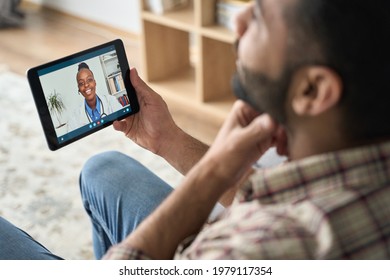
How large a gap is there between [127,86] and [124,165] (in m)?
0.18

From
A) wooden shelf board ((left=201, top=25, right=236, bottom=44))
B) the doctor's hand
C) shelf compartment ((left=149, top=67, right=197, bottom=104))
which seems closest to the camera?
the doctor's hand

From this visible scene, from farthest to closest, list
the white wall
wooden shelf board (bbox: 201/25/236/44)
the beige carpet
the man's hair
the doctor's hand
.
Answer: the white wall → wooden shelf board (bbox: 201/25/236/44) → the beige carpet → the doctor's hand → the man's hair

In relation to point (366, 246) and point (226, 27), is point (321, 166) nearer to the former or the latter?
point (366, 246)

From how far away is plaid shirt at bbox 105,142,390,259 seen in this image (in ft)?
2.28

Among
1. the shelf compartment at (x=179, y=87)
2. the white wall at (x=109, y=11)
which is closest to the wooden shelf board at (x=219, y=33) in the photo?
the shelf compartment at (x=179, y=87)

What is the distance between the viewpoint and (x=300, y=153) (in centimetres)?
78

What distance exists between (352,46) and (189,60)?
2.23m

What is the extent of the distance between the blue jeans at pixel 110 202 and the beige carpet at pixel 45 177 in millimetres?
503

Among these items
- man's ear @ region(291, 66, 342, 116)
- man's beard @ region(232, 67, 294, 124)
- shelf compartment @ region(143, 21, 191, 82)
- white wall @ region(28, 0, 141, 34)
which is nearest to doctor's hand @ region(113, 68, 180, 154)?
man's beard @ region(232, 67, 294, 124)

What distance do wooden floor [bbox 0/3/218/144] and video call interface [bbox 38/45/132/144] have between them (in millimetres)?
1847

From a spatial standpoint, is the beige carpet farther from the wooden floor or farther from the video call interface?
the video call interface

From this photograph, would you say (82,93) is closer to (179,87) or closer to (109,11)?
(179,87)

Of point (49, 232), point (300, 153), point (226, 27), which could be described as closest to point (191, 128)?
point (226, 27)

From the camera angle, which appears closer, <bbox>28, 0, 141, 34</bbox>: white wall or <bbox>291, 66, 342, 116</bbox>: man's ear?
<bbox>291, 66, 342, 116</bbox>: man's ear
